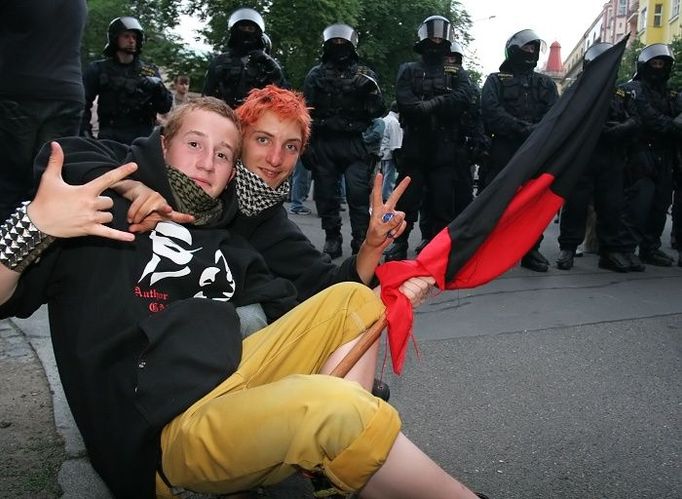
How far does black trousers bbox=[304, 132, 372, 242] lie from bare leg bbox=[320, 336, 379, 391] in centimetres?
483

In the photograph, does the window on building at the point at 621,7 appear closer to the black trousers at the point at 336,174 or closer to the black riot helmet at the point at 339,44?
the black riot helmet at the point at 339,44

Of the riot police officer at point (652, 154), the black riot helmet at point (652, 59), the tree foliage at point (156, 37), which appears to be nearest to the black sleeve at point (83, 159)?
the riot police officer at point (652, 154)

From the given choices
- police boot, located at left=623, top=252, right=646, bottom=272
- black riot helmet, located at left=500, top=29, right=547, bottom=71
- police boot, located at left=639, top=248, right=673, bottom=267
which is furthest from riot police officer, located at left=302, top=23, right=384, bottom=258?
police boot, located at left=639, top=248, right=673, bottom=267

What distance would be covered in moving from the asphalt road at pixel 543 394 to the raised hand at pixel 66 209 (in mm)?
1217

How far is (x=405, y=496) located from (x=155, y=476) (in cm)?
65

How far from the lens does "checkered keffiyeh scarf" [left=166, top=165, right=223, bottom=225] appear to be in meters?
2.18

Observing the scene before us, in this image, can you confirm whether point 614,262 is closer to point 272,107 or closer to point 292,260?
point 292,260

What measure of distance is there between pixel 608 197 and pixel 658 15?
58313mm

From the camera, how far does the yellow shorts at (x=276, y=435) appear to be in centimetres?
167

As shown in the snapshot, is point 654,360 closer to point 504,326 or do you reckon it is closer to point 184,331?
point 504,326

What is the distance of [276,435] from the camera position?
1.70 metres

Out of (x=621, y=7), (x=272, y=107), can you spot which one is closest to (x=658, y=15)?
(x=621, y=7)

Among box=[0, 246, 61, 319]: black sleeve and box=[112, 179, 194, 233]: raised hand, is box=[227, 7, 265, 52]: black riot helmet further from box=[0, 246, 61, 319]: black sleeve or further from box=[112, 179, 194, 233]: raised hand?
box=[0, 246, 61, 319]: black sleeve

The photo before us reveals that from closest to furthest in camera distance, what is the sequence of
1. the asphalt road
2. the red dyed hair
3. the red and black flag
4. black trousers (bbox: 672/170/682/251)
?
the red and black flag, the red dyed hair, the asphalt road, black trousers (bbox: 672/170/682/251)
